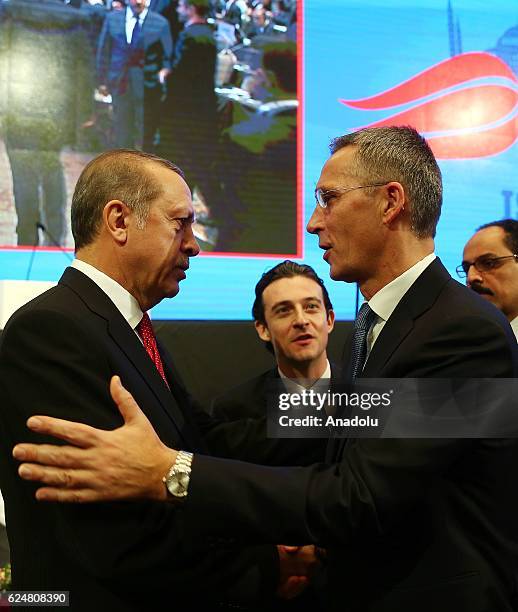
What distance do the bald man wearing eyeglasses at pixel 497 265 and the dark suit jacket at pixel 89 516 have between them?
201 cm

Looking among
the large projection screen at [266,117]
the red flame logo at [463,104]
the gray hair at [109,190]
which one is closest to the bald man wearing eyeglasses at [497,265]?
the large projection screen at [266,117]

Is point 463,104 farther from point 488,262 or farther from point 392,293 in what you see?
point 392,293

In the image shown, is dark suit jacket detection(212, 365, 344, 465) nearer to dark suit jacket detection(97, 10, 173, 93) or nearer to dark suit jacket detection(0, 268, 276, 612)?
dark suit jacket detection(0, 268, 276, 612)

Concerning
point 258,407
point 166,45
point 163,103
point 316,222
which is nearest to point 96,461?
point 316,222

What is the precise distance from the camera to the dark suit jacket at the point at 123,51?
14.2 ft

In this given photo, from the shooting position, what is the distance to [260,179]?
4.57 meters

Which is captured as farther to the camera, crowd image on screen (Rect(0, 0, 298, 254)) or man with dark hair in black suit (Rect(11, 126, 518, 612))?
crowd image on screen (Rect(0, 0, 298, 254))

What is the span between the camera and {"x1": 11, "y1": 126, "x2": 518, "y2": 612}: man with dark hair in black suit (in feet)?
4.97

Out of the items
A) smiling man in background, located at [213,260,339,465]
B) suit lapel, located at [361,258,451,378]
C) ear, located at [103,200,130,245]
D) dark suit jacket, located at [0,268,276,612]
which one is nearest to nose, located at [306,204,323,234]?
suit lapel, located at [361,258,451,378]

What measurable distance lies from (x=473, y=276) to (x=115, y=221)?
207 centimetres

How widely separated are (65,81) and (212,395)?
205 centimetres

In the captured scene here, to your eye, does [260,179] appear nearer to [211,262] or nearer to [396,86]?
[211,262]

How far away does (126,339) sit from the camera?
5.96 feet

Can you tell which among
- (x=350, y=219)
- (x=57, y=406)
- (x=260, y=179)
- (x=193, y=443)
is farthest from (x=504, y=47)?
(x=57, y=406)
